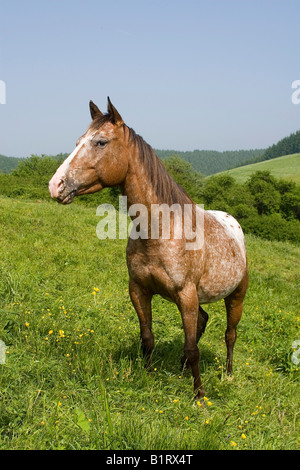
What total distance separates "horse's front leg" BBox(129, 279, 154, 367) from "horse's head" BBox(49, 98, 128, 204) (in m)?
1.20

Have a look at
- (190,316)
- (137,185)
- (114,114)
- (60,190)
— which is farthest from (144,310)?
(114,114)

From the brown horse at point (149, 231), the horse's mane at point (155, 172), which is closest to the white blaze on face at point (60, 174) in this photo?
the brown horse at point (149, 231)

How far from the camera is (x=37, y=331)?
3988 mm

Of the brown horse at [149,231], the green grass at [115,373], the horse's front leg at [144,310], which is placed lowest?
the green grass at [115,373]

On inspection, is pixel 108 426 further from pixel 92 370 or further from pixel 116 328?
pixel 116 328

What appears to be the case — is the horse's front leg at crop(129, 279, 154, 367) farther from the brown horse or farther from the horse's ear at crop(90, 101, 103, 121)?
the horse's ear at crop(90, 101, 103, 121)

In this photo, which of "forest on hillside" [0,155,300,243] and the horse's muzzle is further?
"forest on hillside" [0,155,300,243]

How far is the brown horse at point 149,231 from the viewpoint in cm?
289

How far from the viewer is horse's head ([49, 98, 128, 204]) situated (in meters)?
2.76

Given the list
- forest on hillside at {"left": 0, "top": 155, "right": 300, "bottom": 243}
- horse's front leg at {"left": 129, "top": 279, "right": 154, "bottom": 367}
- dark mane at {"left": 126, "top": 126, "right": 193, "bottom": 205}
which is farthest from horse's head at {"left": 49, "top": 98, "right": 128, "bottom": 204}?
forest on hillside at {"left": 0, "top": 155, "right": 300, "bottom": 243}

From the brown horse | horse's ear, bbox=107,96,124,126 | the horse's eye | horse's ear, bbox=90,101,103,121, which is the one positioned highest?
horse's ear, bbox=90,101,103,121

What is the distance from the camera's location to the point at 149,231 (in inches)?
131

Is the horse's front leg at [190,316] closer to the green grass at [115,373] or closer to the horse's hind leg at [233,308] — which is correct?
the green grass at [115,373]
